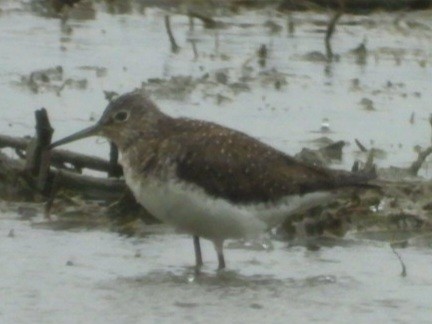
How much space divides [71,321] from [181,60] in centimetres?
701

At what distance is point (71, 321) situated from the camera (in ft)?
24.9

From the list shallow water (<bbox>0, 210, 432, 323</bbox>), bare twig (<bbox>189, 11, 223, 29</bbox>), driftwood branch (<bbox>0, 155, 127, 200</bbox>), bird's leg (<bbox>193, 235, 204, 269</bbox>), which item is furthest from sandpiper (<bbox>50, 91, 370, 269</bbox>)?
bare twig (<bbox>189, 11, 223, 29</bbox>)

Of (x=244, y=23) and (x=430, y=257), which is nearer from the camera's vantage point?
(x=430, y=257)

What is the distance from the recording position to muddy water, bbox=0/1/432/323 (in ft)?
26.2

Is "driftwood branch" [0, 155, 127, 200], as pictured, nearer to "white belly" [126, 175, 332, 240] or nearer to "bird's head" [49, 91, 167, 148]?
"bird's head" [49, 91, 167, 148]

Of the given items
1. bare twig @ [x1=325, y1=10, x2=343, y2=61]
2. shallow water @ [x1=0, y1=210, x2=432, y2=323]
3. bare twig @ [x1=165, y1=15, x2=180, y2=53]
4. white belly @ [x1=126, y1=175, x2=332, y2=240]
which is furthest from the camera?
bare twig @ [x1=325, y1=10, x2=343, y2=61]

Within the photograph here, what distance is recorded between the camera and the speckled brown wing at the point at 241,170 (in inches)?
344

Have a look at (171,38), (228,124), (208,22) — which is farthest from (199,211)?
(208,22)

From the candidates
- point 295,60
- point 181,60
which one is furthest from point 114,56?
point 295,60

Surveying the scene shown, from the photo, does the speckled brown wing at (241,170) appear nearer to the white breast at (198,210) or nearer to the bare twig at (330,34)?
the white breast at (198,210)

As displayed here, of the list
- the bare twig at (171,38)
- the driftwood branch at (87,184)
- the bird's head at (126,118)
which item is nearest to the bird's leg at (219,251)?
the bird's head at (126,118)

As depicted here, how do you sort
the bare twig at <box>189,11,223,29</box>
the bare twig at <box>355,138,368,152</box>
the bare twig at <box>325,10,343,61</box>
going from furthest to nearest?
the bare twig at <box>189,11,223,29</box>
the bare twig at <box>325,10,343,61</box>
the bare twig at <box>355,138,368,152</box>

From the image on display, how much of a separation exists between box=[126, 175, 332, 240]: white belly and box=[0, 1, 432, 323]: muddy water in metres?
0.21

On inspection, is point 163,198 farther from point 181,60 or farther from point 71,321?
point 181,60
